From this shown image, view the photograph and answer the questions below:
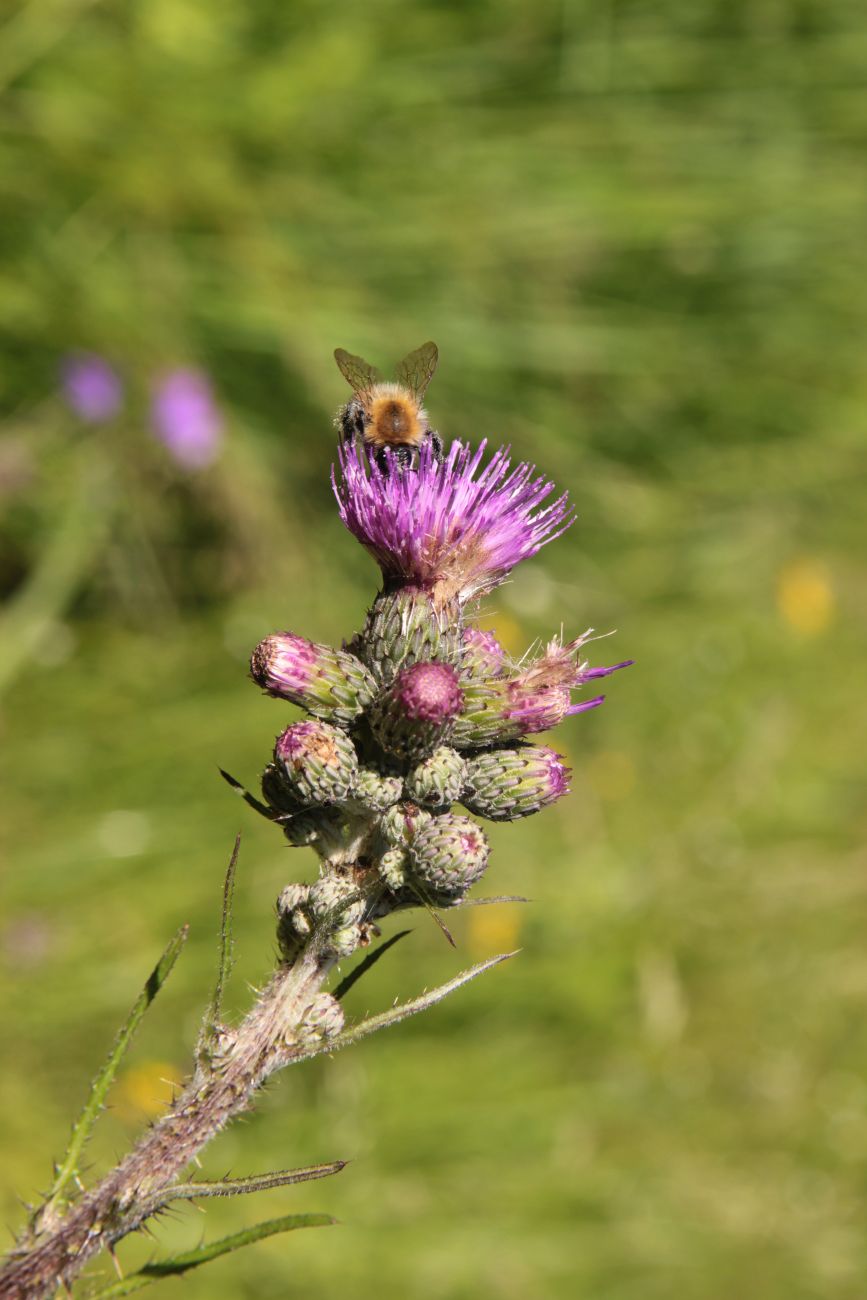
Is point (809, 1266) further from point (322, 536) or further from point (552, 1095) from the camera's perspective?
point (322, 536)

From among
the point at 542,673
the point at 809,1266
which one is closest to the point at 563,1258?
the point at 809,1266

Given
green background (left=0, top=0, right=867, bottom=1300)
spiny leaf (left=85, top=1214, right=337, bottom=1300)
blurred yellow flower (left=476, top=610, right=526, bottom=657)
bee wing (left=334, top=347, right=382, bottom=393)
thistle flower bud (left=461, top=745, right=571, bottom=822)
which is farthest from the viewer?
blurred yellow flower (left=476, top=610, right=526, bottom=657)

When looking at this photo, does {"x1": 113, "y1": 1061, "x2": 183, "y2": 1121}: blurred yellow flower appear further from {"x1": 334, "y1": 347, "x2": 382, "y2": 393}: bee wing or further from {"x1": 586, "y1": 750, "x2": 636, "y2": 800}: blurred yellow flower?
{"x1": 334, "y1": 347, "x2": 382, "y2": 393}: bee wing

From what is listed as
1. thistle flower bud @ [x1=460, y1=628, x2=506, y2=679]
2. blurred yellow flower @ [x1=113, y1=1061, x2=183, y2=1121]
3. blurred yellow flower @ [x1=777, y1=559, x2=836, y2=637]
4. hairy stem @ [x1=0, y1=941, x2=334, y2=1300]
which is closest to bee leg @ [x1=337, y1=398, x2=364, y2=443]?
thistle flower bud @ [x1=460, y1=628, x2=506, y2=679]

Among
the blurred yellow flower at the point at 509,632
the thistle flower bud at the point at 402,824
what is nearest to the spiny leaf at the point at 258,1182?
the thistle flower bud at the point at 402,824

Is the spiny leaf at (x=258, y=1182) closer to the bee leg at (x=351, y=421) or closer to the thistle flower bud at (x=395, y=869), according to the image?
the thistle flower bud at (x=395, y=869)
